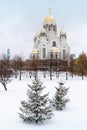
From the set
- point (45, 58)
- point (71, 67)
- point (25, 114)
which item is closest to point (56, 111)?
point (25, 114)

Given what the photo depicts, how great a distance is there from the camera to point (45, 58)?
2798 inches

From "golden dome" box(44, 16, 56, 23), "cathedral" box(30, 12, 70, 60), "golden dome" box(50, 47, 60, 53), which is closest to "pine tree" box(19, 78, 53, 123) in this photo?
"cathedral" box(30, 12, 70, 60)

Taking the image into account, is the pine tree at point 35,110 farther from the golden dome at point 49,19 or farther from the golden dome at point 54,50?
the golden dome at point 49,19

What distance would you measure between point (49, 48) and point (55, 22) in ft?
25.5

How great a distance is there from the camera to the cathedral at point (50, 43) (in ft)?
233

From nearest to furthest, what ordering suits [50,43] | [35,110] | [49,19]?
[35,110]
[49,19]
[50,43]

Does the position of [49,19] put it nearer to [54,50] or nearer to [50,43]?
[50,43]

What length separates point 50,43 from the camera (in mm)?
73062

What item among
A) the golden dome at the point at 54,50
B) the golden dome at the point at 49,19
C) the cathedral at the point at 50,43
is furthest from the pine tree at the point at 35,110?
the golden dome at the point at 49,19

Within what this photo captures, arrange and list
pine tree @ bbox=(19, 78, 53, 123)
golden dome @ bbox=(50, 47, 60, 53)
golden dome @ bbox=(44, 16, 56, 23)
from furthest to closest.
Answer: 1. golden dome @ bbox=(44, 16, 56, 23)
2. golden dome @ bbox=(50, 47, 60, 53)
3. pine tree @ bbox=(19, 78, 53, 123)

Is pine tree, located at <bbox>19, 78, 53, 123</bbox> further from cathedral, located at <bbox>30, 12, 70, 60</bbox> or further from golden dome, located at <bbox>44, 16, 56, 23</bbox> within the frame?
golden dome, located at <bbox>44, 16, 56, 23</bbox>

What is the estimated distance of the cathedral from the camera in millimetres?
70875

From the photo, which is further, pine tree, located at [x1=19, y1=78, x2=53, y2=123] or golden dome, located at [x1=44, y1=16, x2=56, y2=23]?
golden dome, located at [x1=44, y1=16, x2=56, y2=23]

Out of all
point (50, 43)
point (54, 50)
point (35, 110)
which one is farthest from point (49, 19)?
point (35, 110)
